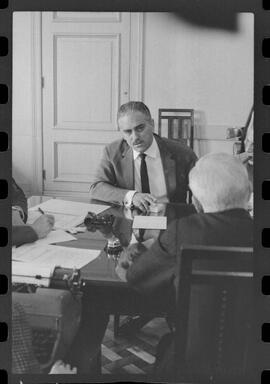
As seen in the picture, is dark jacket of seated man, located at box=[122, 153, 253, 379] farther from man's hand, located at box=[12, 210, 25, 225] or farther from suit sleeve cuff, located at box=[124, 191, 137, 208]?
man's hand, located at box=[12, 210, 25, 225]

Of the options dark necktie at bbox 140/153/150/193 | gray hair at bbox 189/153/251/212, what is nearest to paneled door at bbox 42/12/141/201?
dark necktie at bbox 140/153/150/193

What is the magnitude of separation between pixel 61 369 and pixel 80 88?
659 millimetres

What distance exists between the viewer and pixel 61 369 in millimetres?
1389

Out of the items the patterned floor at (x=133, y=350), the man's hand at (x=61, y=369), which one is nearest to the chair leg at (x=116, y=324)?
the patterned floor at (x=133, y=350)

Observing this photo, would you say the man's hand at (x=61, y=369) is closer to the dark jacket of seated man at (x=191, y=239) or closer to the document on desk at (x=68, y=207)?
the dark jacket of seated man at (x=191, y=239)

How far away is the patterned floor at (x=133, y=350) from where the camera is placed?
139cm

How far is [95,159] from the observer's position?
1.45 metres

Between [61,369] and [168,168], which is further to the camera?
[168,168]

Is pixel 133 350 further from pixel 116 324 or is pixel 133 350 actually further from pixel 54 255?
pixel 54 255

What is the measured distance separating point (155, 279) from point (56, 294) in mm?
231

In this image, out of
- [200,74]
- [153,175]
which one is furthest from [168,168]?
[200,74]

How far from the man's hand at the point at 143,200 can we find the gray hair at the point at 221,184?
0.46 ft

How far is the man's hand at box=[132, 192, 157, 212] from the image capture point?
1.50m

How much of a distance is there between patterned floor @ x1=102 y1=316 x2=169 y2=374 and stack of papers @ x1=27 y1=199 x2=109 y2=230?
0.88ft
